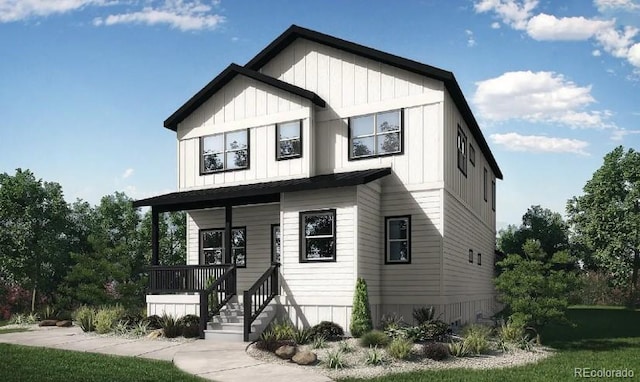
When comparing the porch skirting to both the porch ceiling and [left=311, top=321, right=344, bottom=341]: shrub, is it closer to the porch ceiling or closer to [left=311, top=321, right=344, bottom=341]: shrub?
the porch ceiling

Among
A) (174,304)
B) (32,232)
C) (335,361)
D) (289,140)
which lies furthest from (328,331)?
(32,232)

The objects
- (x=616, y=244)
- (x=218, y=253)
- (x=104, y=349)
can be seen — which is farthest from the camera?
(x=616, y=244)

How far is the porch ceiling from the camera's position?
59.5 ft

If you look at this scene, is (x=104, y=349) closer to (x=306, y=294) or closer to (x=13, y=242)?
(x=306, y=294)

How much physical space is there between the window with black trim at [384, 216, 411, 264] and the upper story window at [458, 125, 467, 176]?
4.03 meters

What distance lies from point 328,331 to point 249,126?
875 centimetres

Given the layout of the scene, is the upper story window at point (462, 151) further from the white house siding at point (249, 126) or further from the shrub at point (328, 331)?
the shrub at point (328, 331)

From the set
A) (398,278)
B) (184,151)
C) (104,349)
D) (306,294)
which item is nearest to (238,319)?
(306,294)

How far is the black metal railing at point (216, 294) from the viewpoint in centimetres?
1791

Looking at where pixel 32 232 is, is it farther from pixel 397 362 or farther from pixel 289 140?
pixel 397 362

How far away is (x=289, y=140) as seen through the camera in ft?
70.0

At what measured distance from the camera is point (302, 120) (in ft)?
69.1

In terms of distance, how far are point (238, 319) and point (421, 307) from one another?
5.80m

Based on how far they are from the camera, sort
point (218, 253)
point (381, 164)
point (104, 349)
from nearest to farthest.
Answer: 1. point (104, 349)
2. point (381, 164)
3. point (218, 253)
